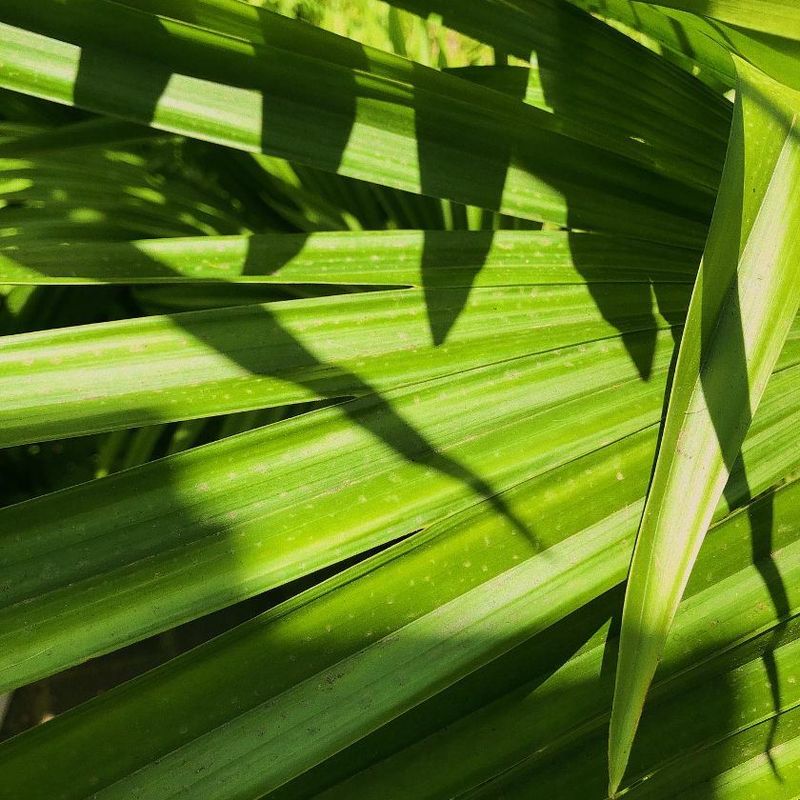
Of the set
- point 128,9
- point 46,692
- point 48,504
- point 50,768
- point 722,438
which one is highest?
point 128,9

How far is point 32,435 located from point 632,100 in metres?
0.60

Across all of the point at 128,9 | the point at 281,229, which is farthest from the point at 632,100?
the point at 281,229

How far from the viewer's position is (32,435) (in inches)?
17.1

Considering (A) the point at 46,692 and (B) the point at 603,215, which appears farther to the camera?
(A) the point at 46,692

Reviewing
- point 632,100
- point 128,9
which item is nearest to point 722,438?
point 632,100

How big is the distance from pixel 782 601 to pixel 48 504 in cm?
55

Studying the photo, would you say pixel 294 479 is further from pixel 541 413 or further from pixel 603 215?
pixel 603 215

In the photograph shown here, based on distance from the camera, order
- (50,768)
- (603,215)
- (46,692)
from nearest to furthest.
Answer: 1. (50,768)
2. (603,215)
3. (46,692)

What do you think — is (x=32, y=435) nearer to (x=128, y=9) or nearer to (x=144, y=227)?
(x=128, y=9)

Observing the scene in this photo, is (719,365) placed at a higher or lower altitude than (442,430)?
higher

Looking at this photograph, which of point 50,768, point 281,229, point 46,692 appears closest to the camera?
point 50,768

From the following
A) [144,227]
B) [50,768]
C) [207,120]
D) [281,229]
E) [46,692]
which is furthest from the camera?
[46,692]

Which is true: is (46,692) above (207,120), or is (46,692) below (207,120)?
below

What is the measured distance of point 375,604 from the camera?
1.54 ft
